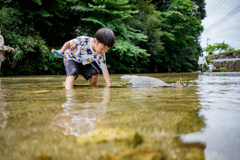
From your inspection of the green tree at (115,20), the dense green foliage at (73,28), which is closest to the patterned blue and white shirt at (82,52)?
the dense green foliage at (73,28)

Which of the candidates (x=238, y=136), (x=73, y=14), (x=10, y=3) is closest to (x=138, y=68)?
(x=73, y=14)

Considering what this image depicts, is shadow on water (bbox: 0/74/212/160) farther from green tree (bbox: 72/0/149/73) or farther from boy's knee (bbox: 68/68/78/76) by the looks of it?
green tree (bbox: 72/0/149/73)

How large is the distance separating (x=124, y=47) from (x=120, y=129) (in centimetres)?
1131

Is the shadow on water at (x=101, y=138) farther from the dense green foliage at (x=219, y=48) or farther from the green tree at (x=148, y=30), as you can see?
the dense green foliage at (x=219, y=48)

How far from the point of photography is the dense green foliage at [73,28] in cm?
962

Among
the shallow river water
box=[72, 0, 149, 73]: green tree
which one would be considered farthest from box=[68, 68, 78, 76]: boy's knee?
box=[72, 0, 149, 73]: green tree

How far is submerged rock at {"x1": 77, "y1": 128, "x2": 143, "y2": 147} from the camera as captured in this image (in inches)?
26.8

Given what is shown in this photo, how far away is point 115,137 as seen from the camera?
2.33 feet

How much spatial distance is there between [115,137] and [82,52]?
295cm

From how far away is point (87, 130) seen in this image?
2.67 ft

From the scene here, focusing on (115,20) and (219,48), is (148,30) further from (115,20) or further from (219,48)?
(219,48)

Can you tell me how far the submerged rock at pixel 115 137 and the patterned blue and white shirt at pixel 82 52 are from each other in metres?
2.77

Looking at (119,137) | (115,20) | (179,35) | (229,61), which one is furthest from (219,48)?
(119,137)

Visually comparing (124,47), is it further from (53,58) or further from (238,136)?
(238,136)
